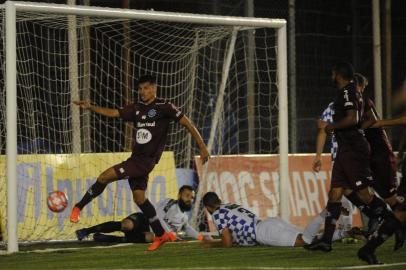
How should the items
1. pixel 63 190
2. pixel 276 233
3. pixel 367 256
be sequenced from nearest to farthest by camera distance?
pixel 367 256 < pixel 276 233 < pixel 63 190

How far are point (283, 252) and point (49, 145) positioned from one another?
426 centimetres

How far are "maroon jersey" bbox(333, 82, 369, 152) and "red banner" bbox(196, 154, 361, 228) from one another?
4.36 metres

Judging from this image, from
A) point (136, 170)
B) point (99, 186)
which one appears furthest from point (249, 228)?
point (99, 186)

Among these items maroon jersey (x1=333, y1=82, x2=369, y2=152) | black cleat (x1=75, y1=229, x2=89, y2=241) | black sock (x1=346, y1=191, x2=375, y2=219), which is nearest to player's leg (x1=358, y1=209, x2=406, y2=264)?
maroon jersey (x1=333, y1=82, x2=369, y2=152)

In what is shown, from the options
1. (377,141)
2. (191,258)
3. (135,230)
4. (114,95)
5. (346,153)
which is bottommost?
(191,258)

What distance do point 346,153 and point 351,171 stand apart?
18 centimetres

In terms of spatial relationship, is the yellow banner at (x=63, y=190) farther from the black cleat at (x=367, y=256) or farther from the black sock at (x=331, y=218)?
the black cleat at (x=367, y=256)

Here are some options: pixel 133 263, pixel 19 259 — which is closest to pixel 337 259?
pixel 133 263

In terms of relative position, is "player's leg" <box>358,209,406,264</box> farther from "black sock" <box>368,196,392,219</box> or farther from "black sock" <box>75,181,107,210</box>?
"black sock" <box>75,181,107,210</box>

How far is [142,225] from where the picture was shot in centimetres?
1400

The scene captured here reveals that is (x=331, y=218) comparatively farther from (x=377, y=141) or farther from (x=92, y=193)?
(x=92, y=193)

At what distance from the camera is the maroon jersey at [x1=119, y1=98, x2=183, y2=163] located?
13.1 meters

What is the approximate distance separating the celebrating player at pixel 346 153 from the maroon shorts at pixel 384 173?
102 centimetres

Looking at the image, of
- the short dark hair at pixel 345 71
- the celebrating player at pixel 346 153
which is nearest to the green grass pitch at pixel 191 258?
the celebrating player at pixel 346 153
